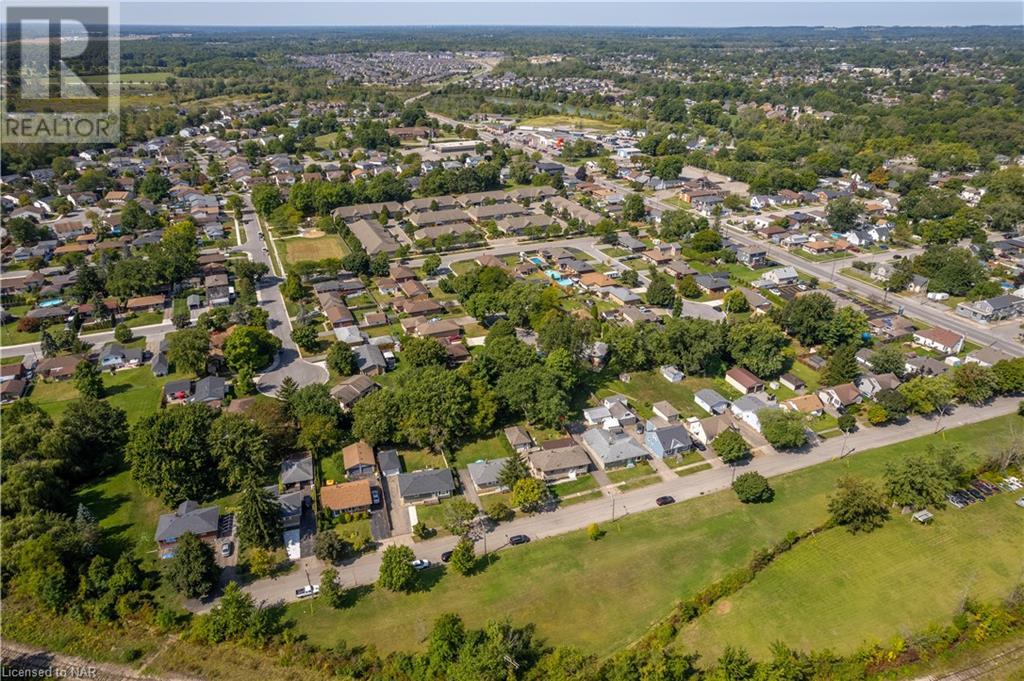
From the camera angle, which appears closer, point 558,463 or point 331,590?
point 331,590

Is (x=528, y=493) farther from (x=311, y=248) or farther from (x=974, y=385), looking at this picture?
(x=311, y=248)

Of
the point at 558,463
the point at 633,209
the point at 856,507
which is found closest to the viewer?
the point at 856,507

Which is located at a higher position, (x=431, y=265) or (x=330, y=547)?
(x=431, y=265)

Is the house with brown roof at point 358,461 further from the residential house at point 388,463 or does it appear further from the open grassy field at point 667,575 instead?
the open grassy field at point 667,575

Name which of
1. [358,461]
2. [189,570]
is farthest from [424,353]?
[189,570]

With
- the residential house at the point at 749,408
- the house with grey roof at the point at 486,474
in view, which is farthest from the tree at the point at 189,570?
the residential house at the point at 749,408

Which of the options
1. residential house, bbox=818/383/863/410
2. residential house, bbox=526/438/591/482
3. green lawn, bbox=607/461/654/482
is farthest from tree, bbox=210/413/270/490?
residential house, bbox=818/383/863/410
